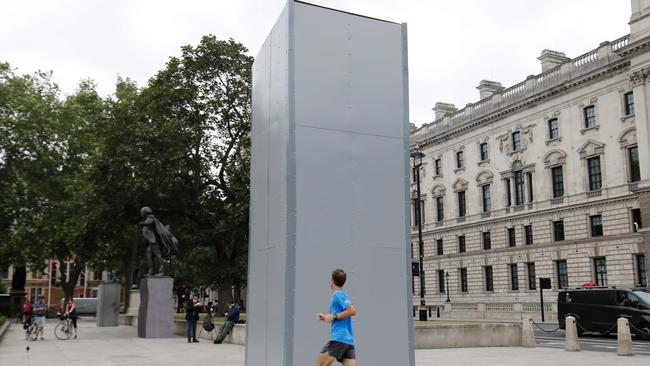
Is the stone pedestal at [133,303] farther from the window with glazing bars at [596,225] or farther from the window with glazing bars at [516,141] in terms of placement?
the window with glazing bars at [596,225]

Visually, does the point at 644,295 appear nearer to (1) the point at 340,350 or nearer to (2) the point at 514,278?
(1) the point at 340,350

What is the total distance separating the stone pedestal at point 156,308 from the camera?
24.2 m

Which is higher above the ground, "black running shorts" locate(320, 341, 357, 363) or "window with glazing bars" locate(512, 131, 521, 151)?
"window with glazing bars" locate(512, 131, 521, 151)

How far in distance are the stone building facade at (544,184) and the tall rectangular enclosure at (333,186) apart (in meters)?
35.2

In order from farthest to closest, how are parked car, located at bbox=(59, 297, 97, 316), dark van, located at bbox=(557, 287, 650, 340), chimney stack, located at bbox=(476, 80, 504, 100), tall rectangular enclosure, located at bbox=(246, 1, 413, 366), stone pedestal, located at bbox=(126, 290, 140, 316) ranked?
parked car, located at bbox=(59, 297, 97, 316) → chimney stack, located at bbox=(476, 80, 504, 100) → stone pedestal, located at bbox=(126, 290, 140, 316) → dark van, located at bbox=(557, 287, 650, 340) → tall rectangular enclosure, located at bbox=(246, 1, 413, 366)

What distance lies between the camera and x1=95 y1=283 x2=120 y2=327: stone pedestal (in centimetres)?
3719

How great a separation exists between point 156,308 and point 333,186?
17.1 m

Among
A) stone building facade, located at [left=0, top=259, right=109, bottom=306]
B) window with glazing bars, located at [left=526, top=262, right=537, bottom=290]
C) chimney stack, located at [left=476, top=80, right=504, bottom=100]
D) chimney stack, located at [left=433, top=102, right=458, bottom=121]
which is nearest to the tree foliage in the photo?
window with glazing bars, located at [left=526, top=262, right=537, bottom=290]

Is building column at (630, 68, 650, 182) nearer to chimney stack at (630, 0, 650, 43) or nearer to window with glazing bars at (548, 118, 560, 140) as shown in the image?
chimney stack at (630, 0, 650, 43)

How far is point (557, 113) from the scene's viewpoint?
47.9 m

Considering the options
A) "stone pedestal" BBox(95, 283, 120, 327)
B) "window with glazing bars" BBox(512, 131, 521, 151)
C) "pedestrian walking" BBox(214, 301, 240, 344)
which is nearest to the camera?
"pedestrian walking" BBox(214, 301, 240, 344)

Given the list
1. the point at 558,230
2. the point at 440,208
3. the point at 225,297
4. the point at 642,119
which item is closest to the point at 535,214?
the point at 558,230

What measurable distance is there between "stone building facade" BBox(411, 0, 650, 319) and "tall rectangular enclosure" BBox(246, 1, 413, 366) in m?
35.2

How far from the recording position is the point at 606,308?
2517 cm
